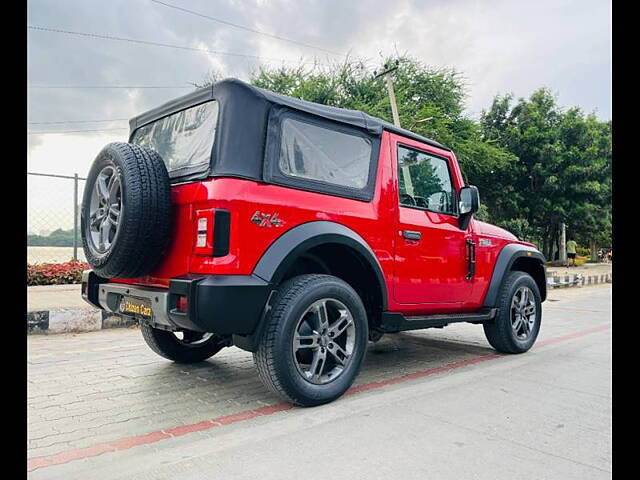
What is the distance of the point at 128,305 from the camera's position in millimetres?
3525

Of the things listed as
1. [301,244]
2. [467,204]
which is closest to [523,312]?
[467,204]

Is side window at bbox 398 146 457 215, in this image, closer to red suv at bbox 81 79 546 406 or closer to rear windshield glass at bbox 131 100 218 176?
red suv at bbox 81 79 546 406

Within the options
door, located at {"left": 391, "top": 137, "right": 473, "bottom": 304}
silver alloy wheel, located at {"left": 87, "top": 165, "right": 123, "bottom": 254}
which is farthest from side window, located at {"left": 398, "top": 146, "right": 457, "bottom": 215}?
silver alloy wheel, located at {"left": 87, "top": 165, "right": 123, "bottom": 254}

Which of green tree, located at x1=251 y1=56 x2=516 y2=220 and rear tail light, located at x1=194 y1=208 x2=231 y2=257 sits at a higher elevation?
green tree, located at x1=251 y1=56 x2=516 y2=220

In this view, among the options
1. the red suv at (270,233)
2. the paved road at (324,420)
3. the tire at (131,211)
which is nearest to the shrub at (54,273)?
the paved road at (324,420)

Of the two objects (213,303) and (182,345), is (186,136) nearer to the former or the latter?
(213,303)

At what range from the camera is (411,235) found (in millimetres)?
4223

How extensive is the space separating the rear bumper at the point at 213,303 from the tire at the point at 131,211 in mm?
265

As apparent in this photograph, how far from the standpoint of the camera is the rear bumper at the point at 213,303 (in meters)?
2.95

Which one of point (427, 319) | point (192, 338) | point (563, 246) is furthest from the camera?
point (563, 246)

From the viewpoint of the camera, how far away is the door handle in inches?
164

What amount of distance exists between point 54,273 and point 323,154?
26.3 feet

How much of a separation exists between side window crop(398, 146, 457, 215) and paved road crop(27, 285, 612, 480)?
5.00 feet

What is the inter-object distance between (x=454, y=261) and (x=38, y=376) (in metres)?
3.76
